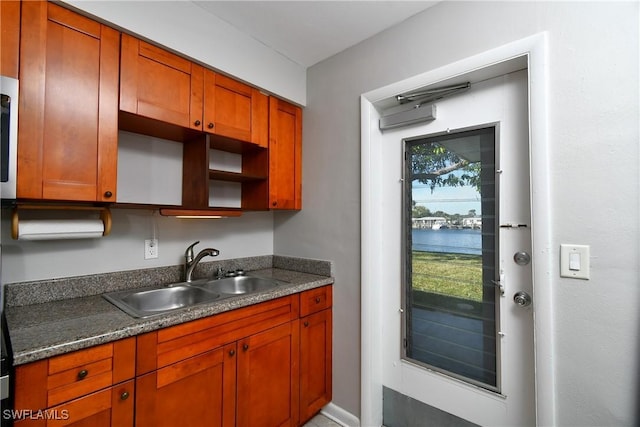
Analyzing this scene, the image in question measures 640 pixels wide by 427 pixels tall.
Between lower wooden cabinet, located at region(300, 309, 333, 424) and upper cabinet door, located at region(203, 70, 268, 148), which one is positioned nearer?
upper cabinet door, located at region(203, 70, 268, 148)

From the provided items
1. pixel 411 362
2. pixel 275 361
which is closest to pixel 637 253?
pixel 411 362

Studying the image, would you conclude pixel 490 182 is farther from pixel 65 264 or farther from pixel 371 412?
pixel 65 264

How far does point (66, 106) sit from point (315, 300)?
164cm

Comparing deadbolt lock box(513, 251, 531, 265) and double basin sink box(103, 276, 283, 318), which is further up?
deadbolt lock box(513, 251, 531, 265)

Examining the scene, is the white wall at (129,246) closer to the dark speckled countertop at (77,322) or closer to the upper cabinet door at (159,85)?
the dark speckled countertop at (77,322)

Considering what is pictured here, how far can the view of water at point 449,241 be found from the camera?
1542mm

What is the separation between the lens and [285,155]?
84.8 inches

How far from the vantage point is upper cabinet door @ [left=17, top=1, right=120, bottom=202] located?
1134mm

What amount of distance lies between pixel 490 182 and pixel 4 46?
2169 millimetres

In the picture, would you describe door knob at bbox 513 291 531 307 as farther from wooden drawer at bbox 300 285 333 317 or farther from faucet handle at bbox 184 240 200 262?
faucet handle at bbox 184 240 200 262

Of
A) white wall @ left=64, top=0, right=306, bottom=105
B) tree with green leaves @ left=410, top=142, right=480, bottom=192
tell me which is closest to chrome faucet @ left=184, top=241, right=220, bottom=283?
white wall @ left=64, top=0, right=306, bottom=105

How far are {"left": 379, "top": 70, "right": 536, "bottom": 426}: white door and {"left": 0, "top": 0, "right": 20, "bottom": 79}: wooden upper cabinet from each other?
5.92ft

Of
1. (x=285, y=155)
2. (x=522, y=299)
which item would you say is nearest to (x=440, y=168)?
(x=522, y=299)

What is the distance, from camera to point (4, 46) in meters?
1.08
